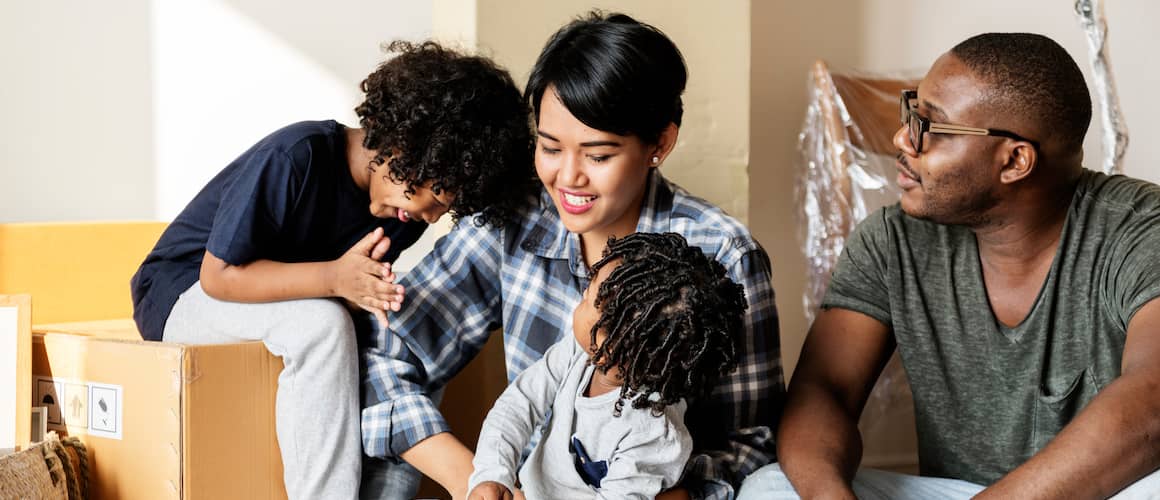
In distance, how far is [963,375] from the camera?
5.52 ft

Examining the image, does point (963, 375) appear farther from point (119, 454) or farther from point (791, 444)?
point (119, 454)

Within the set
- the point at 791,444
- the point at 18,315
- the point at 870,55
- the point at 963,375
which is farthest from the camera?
the point at 870,55

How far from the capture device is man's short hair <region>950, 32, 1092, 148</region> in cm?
Answer: 160

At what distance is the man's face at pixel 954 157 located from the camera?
1613 millimetres

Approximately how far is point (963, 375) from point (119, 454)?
4.20 ft

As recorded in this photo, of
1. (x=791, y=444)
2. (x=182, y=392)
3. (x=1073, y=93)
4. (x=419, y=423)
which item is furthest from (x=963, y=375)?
(x=182, y=392)

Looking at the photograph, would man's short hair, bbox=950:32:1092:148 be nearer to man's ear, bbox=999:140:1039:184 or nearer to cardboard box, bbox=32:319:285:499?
man's ear, bbox=999:140:1039:184

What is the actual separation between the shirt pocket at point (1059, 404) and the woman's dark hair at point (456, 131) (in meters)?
0.83

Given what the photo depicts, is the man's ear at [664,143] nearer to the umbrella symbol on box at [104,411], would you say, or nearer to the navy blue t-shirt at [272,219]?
the navy blue t-shirt at [272,219]

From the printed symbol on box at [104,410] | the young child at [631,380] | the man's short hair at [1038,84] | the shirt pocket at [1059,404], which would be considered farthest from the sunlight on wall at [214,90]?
the shirt pocket at [1059,404]

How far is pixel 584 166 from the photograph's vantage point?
5.23 feet

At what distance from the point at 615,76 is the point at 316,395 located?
25.5 inches

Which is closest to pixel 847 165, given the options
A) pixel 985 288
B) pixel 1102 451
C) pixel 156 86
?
pixel 985 288

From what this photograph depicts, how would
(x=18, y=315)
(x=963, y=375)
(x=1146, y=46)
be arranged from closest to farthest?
(x=963, y=375) < (x=18, y=315) < (x=1146, y=46)
